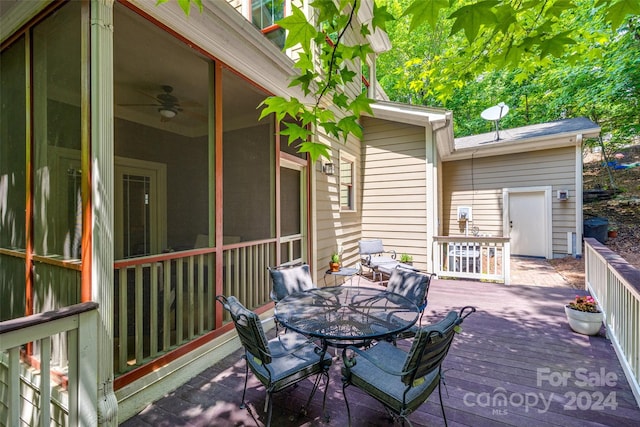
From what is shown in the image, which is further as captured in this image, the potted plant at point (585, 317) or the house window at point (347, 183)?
the house window at point (347, 183)

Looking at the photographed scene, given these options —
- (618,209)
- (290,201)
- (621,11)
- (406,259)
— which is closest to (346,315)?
(290,201)

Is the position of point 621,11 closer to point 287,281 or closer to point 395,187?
point 287,281

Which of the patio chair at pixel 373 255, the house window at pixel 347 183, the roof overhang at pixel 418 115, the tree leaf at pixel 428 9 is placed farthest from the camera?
the house window at pixel 347 183

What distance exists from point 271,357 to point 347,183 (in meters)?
5.02

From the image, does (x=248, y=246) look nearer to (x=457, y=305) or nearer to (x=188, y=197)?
(x=188, y=197)

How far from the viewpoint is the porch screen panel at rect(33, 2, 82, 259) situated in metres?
2.17

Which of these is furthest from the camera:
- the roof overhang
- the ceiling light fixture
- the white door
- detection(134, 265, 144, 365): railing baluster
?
the white door

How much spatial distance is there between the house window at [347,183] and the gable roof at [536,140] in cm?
320

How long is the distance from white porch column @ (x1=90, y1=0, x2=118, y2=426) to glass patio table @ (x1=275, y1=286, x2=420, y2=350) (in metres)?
1.24

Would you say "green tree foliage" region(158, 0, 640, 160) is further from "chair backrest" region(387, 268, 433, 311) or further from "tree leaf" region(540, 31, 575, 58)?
"chair backrest" region(387, 268, 433, 311)

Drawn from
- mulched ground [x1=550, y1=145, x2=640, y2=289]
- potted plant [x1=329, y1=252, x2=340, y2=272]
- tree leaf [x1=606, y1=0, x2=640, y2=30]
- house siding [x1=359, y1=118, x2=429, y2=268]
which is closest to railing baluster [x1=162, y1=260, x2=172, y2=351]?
potted plant [x1=329, y1=252, x2=340, y2=272]

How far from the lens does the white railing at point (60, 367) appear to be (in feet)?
5.25

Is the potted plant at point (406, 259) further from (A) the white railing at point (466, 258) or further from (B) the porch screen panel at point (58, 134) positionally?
(B) the porch screen panel at point (58, 134)

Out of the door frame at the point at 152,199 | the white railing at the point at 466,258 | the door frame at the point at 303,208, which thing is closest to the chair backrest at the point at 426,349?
the door frame at the point at 152,199
